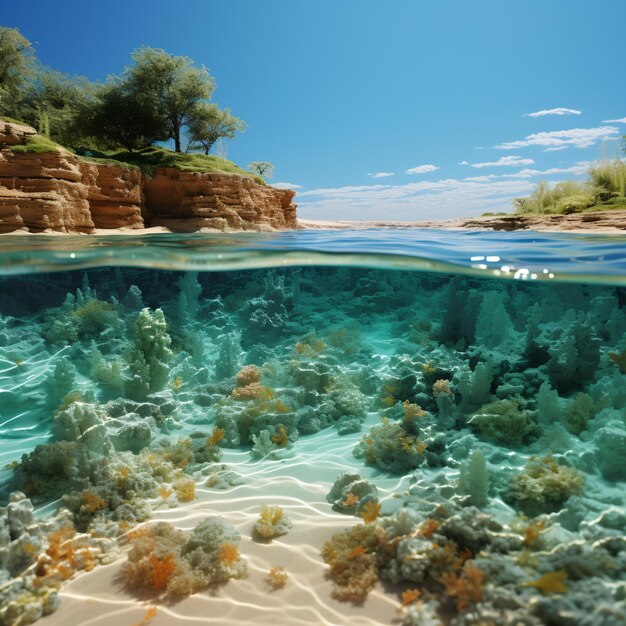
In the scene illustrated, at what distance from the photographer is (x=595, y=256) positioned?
10.4 metres

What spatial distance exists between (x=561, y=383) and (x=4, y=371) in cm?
1291

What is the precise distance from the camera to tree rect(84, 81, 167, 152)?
2894 centimetres

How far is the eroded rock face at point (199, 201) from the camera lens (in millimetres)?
23031

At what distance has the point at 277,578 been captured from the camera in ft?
15.1

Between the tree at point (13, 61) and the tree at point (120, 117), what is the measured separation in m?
6.45

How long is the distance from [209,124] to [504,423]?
32550mm

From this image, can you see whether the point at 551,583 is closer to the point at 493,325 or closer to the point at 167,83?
the point at 493,325

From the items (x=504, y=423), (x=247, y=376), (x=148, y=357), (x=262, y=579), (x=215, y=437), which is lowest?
(x=262, y=579)

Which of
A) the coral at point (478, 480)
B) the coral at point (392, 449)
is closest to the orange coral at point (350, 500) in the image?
the coral at point (392, 449)

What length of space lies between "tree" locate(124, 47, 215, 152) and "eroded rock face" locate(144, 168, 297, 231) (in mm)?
9870

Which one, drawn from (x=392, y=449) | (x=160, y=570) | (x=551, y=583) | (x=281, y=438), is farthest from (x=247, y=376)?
(x=551, y=583)

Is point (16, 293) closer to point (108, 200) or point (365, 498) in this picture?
point (108, 200)

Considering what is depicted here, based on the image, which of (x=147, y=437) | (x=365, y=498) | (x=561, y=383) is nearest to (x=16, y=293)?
(x=147, y=437)

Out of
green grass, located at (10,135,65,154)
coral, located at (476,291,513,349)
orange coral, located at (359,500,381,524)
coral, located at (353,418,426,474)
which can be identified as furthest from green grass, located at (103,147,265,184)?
orange coral, located at (359,500,381,524)
